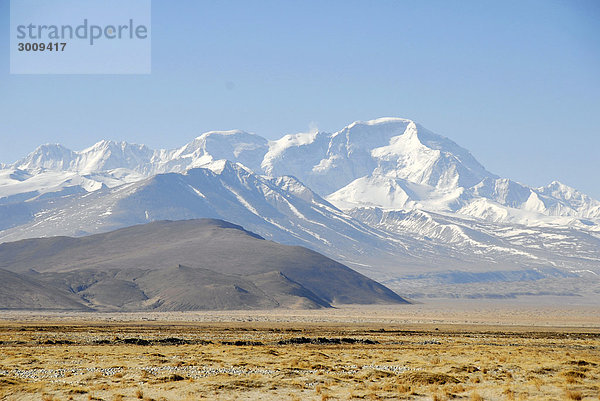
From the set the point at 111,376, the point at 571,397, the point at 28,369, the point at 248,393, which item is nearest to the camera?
the point at 571,397

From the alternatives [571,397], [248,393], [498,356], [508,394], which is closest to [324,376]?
[248,393]

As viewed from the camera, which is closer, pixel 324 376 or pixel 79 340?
pixel 324 376

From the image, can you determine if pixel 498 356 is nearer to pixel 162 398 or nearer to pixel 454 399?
pixel 454 399

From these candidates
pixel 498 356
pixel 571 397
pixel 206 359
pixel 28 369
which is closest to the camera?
pixel 571 397

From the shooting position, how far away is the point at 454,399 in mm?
39031

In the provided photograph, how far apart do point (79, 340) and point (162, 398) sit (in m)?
45.5

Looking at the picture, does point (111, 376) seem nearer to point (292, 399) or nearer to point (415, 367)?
point (292, 399)

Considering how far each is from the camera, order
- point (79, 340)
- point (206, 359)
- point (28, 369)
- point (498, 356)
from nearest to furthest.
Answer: point (28, 369) < point (206, 359) < point (498, 356) < point (79, 340)

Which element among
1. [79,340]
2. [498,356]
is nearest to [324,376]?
[498,356]

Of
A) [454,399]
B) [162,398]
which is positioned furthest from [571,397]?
[162,398]

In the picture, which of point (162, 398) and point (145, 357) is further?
point (145, 357)

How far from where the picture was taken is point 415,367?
51688 millimetres

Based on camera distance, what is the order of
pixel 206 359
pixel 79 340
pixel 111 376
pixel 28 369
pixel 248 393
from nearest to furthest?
1. pixel 248 393
2. pixel 111 376
3. pixel 28 369
4. pixel 206 359
5. pixel 79 340

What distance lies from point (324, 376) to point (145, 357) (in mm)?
17101
